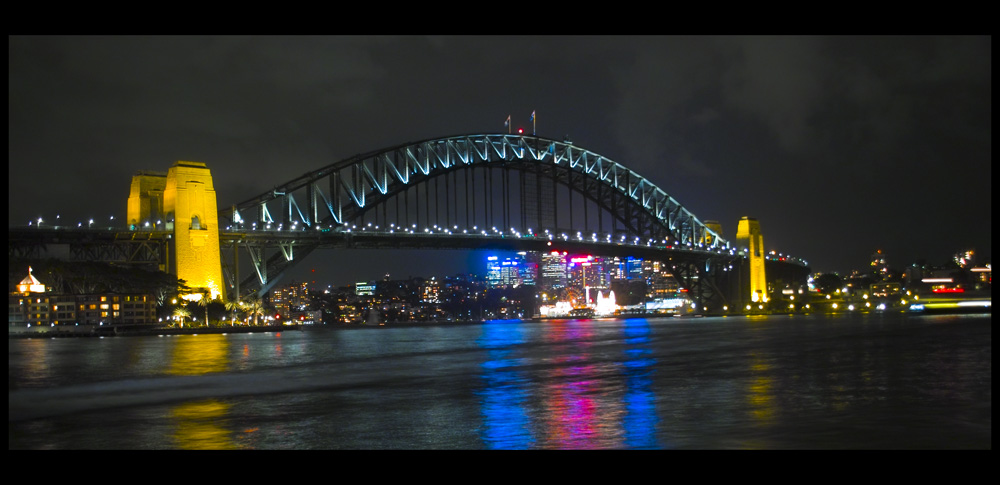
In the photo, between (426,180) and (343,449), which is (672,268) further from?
(343,449)

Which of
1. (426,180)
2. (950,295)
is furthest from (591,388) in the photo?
(950,295)

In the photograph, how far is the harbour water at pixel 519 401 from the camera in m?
11.1

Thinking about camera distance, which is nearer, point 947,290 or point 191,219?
point 191,219

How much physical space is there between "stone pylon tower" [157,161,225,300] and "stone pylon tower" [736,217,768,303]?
52343mm

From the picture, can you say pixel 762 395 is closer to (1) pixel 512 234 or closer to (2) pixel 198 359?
(2) pixel 198 359

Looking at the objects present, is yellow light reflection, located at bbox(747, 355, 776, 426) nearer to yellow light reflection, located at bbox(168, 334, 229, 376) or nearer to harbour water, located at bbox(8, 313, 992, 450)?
harbour water, located at bbox(8, 313, 992, 450)

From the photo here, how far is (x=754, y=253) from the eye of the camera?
297ft

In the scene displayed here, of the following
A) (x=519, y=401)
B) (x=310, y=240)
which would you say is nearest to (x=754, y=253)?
(x=310, y=240)

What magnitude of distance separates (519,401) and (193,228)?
1661 inches

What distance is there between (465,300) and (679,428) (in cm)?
11158

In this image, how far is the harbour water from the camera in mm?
11102

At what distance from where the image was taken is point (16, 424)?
13.4 m
